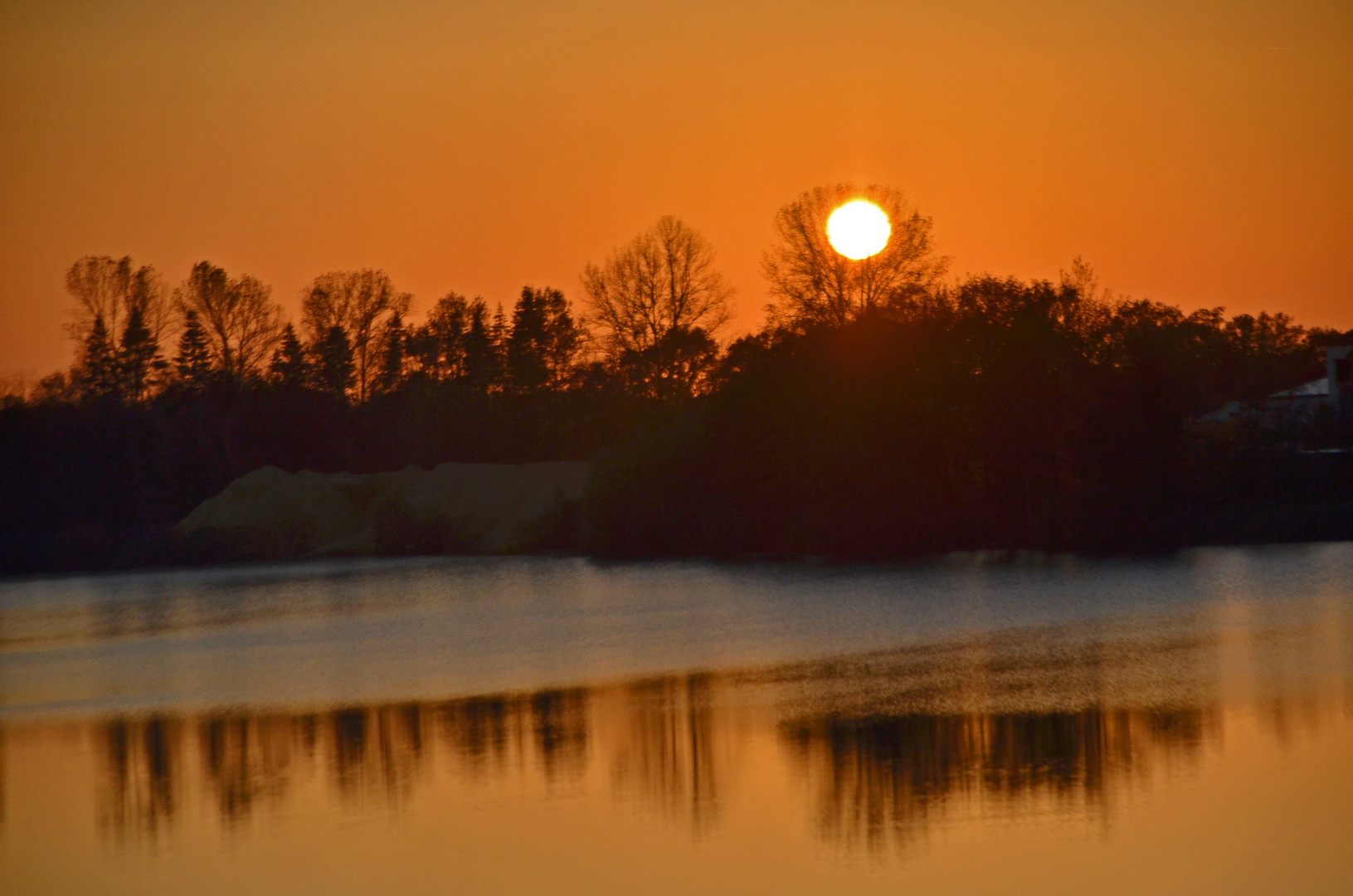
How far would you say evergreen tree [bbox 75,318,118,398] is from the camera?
73.0 meters

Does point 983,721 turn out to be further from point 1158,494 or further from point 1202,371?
point 1202,371

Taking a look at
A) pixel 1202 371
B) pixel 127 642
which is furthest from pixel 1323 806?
pixel 1202 371

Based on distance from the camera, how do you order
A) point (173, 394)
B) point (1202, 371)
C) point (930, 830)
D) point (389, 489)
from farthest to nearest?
point (173, 394)
point (1202, 371)
point (389, 489)
point (930, 830)

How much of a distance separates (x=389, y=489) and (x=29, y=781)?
4043 centimetres

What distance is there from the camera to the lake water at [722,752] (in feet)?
32.9

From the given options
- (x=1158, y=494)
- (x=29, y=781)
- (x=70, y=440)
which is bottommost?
(x=29, y=781)

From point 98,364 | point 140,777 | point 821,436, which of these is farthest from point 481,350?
point 140,777

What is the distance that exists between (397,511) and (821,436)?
17435mm

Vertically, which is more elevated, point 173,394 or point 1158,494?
point 173,394

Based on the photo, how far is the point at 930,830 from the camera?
1034 cm

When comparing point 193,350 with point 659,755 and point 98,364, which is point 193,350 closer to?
point 98,364

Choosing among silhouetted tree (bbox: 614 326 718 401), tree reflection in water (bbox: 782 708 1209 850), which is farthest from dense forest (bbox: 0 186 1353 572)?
tree reflection in water (bbox: 782 708 1209 850)

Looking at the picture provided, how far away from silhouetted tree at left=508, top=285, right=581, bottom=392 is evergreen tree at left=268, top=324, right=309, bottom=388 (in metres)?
10.8

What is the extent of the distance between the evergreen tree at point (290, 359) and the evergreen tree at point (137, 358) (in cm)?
553
